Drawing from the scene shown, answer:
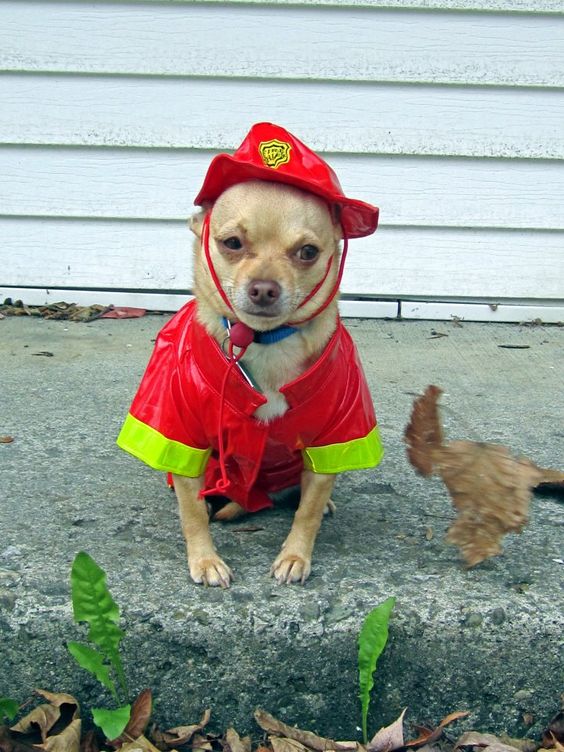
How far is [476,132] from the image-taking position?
4.59m

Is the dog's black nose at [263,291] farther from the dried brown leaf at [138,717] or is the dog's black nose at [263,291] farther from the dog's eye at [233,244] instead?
the dried brown leaf at [138,717]

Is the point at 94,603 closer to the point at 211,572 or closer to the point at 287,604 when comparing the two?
the point at 211,572

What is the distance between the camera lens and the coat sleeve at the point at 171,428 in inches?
88.7

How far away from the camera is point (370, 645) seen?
198cm

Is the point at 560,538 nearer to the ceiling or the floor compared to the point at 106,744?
nearer to the ceiling

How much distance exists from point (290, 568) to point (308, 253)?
2.52ft

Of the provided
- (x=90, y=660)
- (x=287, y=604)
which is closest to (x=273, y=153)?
(x=287, y=604)

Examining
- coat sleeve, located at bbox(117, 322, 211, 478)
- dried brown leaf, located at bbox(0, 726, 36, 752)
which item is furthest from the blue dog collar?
dried brown leaf, located at bbox(0, 726, 36, 752)

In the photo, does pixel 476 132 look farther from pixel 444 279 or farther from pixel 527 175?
pixel 444 279

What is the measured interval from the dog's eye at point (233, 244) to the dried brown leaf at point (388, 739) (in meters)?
1.15

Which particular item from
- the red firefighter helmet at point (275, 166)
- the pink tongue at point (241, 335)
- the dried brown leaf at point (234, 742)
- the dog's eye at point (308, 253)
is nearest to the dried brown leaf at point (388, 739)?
the dried brown leaf at point (234, 742)

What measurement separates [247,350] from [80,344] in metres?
2.13

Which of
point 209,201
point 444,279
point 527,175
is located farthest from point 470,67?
point 209,201

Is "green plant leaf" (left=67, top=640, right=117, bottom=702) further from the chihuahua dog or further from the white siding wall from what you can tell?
the white siding wall
